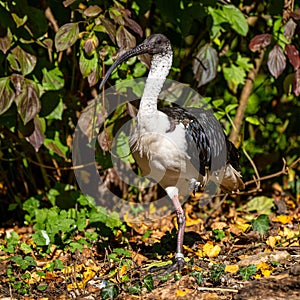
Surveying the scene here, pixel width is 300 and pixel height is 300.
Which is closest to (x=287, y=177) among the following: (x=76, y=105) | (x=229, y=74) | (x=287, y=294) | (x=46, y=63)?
(x=229, y=74)

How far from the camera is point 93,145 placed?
5688 millimetres

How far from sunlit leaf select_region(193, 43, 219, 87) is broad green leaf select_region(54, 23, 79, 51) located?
124 centimetres

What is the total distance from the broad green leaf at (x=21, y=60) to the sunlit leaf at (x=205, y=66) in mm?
1339

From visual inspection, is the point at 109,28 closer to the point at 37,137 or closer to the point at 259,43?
the point at 37,137

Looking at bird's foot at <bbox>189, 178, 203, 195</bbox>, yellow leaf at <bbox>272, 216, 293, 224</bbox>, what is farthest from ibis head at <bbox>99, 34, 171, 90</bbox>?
yellow leaf at <bbox>272, 216, 293, 224</bbox>

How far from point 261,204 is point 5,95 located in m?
2.76

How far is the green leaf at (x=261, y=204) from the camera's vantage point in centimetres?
630

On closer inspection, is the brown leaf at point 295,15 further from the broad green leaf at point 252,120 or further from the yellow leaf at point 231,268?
the yellow leaf at point 231,268

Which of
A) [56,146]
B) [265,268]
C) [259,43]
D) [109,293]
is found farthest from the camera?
[56,146]

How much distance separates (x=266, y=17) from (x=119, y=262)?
260 cm

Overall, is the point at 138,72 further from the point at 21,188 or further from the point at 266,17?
the point at 21,188

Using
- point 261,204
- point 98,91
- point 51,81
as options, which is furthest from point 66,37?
point 261,204

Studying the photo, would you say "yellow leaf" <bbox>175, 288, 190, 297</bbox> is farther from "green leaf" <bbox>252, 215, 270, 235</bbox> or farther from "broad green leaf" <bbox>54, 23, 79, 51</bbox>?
"broad green leaf" <bbox>54, 23, 79, 51</bbox>

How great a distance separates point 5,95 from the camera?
186 inches
